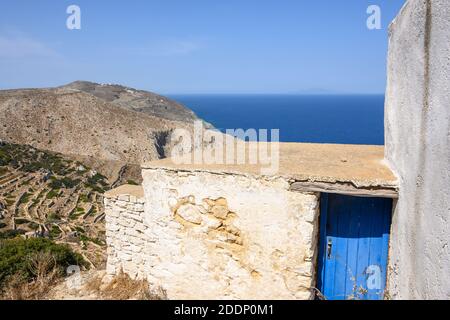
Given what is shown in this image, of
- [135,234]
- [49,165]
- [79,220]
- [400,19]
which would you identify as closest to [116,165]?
[49,165]

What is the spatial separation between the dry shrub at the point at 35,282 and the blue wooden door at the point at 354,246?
462 centimetres

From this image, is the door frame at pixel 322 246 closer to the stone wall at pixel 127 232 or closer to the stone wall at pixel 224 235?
the stone wall at pixel 224 235

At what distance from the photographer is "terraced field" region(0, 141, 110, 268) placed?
2219 centimetres

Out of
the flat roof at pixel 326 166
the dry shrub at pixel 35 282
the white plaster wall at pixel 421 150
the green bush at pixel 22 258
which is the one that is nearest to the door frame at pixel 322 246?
the white plaster wall at pixel 421 150

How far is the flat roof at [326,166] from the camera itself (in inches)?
169

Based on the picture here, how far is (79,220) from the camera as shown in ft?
89.3

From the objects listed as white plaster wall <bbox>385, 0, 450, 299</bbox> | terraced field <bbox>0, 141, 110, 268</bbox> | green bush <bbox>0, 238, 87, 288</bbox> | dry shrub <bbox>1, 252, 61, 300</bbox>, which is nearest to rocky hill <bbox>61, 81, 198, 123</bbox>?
terraced field <bbox>0, 141, 110, 268</bbox>

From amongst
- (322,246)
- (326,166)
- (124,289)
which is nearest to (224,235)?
(322,246)

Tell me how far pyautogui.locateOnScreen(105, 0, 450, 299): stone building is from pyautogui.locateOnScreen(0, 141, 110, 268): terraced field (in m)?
13.2

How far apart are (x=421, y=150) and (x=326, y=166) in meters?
1.62

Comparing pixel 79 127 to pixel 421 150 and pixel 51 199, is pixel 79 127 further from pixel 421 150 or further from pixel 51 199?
pixel 421 150

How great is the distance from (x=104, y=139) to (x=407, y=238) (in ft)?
149

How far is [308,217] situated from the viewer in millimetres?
4469
